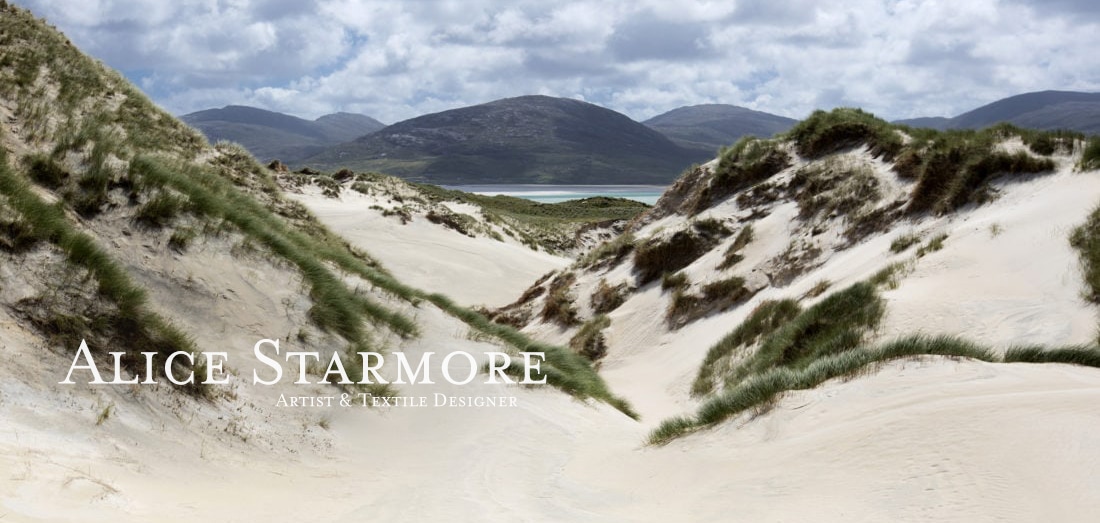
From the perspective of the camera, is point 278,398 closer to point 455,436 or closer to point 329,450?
point 329,450

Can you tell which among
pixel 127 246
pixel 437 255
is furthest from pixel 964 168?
pixel 437 255

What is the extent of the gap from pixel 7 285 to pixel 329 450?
9.60 feet

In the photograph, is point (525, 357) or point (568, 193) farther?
point (568, 193)

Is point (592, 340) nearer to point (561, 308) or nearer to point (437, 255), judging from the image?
point (561, 308)

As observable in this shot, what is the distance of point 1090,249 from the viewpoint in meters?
8.37

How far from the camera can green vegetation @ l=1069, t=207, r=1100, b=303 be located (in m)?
7.73

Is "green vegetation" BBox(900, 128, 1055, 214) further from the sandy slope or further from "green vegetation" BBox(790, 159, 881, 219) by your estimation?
the sandy slope

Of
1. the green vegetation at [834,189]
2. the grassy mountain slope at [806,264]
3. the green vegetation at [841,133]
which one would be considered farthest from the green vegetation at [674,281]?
the green vegetation at [841,133]

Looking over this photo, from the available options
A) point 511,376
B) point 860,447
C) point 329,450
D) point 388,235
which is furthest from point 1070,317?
point 388,235

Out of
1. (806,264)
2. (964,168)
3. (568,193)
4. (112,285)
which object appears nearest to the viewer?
(112,285)

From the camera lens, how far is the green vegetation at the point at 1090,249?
7.73m

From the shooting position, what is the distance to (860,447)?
4.55m

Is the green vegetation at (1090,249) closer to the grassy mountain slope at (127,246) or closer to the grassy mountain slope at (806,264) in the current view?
the grassy mountain slope at (806,264)

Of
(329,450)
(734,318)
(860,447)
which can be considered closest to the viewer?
(860,447)
